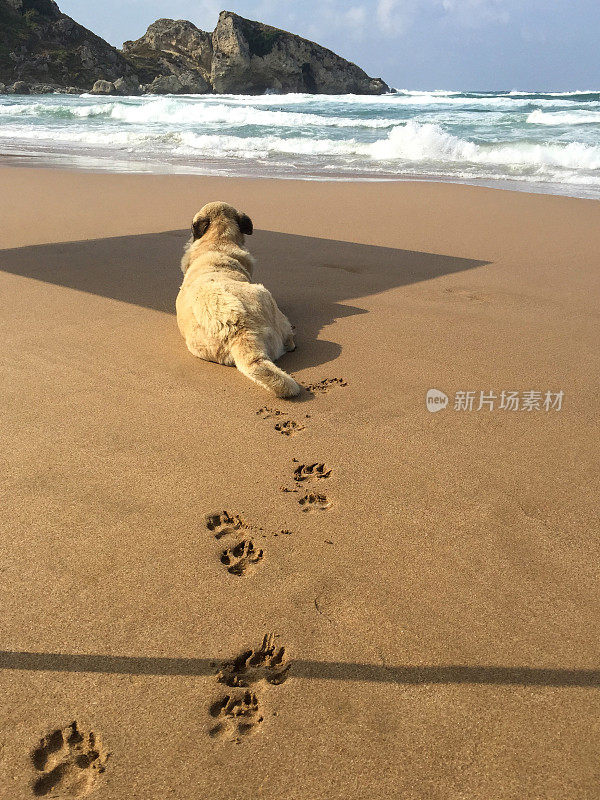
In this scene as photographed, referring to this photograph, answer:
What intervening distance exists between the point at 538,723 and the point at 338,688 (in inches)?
24.6

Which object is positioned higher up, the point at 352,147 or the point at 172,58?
the point at 172,58

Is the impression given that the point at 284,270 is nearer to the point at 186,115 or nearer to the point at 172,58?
the point at 186,115

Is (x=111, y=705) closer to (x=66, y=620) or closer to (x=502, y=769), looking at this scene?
(x=66, y=620)

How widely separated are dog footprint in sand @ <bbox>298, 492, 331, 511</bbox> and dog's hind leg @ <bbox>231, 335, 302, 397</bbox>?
3.39 feet

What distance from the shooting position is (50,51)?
7219 cm

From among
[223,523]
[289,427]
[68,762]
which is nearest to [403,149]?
[289,427]

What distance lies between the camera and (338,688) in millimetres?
2027

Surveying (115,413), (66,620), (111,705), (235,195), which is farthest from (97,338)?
(235,195)

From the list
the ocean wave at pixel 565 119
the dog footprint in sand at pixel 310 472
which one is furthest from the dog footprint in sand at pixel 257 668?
the ocean wave at pixel 565 119

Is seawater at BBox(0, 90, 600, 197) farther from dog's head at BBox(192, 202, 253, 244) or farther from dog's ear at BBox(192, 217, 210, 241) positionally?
dog's ear at BBox(192, 217, 210, 241)

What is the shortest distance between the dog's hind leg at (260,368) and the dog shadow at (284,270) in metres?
0.57

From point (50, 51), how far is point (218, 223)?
82.5 meters

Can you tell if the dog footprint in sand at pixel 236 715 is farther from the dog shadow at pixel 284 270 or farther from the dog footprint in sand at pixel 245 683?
the dog shadow at pixel 284 270

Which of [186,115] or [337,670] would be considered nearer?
[337,670]
